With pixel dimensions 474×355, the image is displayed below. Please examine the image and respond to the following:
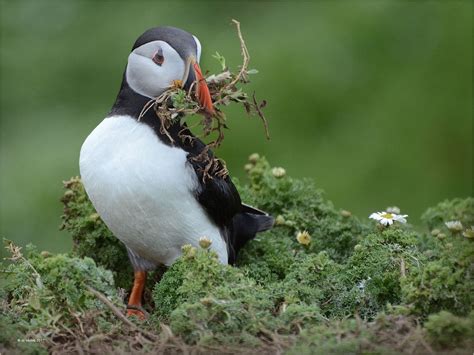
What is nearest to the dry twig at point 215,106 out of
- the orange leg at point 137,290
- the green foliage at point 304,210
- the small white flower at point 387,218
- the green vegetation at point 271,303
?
the green vegetation at point 271,303

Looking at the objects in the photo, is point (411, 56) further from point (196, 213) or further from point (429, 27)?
point (196, 213)

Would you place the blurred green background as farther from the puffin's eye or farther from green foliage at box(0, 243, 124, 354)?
green foliage at box(0, 243, 124, 354)

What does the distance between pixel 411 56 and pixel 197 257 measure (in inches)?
218

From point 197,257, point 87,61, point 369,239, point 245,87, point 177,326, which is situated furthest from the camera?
point 87,61

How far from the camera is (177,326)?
14.9ft

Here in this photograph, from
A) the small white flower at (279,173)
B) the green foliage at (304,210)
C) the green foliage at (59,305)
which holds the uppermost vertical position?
the small white flower at (279,173)

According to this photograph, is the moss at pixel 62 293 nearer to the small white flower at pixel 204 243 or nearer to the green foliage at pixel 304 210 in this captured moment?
the small white flower at pixel 204 243

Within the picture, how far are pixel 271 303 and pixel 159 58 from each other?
131cm

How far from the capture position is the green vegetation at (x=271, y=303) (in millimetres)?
4414

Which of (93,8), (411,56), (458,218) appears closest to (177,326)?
(458,218)

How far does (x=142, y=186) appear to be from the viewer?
527 centimetres

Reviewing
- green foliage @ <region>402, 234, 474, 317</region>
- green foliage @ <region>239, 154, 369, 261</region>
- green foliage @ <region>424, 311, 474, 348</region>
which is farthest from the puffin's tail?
green foliage @ <region>424, 311, 474, 348</region>

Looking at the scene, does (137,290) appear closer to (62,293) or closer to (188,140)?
(188,140)

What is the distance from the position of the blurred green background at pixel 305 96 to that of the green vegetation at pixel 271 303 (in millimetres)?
3537
